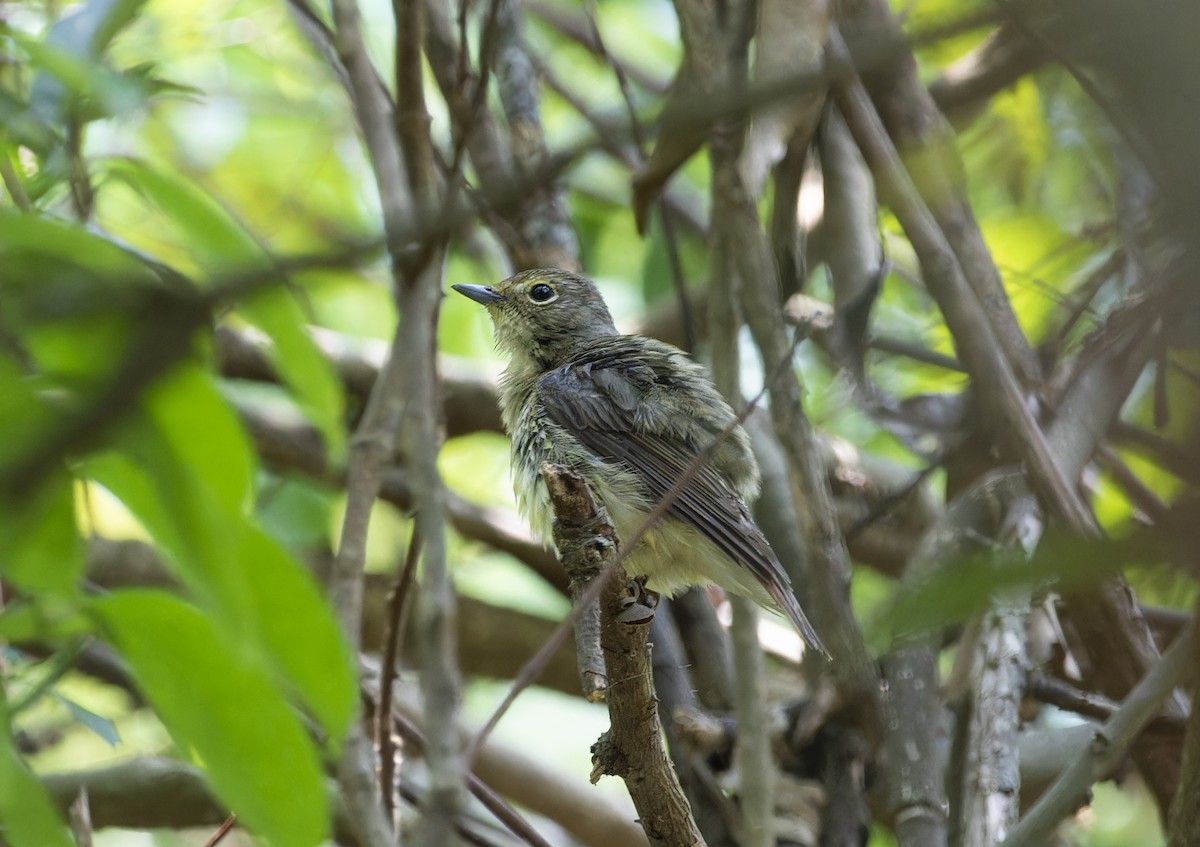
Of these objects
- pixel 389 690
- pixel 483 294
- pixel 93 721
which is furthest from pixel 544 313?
pixel 93 721

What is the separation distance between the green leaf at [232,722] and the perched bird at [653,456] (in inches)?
78.7

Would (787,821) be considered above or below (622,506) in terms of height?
below

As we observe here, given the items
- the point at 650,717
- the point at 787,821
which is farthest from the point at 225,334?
the point at 650,717

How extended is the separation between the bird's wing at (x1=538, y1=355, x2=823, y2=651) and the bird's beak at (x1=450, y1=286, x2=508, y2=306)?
0.76 meters

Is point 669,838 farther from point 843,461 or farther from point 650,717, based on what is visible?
point 843,461

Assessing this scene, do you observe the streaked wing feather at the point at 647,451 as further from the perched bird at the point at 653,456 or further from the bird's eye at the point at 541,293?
the bird's eye at the point at 541,293

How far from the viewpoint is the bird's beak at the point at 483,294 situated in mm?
5359

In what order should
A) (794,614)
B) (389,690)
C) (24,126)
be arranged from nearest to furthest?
(24,126), (389,690), (794,614)

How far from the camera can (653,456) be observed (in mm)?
4301

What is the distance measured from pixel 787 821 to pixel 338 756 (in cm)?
186

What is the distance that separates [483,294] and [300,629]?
3655 millimetres

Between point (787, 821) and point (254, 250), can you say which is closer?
point (254, 250)

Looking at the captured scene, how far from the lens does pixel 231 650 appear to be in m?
1.77

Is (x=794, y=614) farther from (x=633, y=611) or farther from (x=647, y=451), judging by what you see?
(x=633, y=611)
